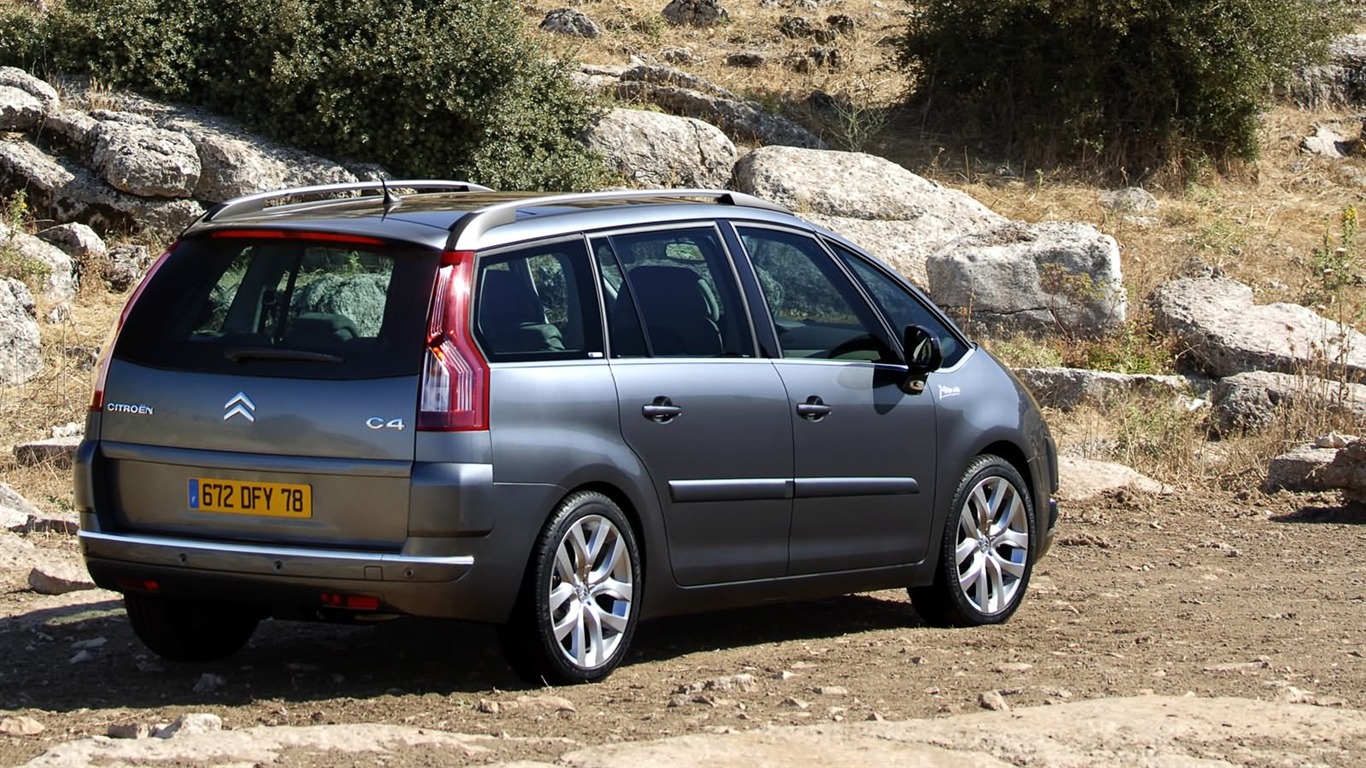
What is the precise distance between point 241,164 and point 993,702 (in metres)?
11.4

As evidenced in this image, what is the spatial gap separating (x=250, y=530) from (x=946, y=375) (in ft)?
9.94

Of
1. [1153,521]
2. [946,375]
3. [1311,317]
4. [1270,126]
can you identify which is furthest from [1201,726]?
[1270,126]

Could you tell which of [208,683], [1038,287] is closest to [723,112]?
[1038,287]

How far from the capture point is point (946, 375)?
744 cm

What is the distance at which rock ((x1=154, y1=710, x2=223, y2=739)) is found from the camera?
5180 mm

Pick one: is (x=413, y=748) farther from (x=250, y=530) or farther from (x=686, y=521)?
(x=686, y=521)

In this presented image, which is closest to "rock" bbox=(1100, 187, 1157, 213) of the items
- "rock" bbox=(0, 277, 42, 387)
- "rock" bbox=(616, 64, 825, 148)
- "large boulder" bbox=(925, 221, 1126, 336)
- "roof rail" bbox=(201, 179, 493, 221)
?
"rock" bbox=(616, 64, 825, 148)

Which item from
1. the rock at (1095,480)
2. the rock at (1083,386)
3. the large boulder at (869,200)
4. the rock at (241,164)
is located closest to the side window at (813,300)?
the rock at (1095,480)

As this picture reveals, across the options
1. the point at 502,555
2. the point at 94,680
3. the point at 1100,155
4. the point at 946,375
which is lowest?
the point at 94,680

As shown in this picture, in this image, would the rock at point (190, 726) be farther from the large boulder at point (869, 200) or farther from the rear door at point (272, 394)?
the large boulder at point (869, 200)

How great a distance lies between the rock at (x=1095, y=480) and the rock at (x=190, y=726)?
7012 mm

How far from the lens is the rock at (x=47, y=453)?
35.0ft

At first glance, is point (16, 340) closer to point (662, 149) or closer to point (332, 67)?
point (332, 67)

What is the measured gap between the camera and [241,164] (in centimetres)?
1579
